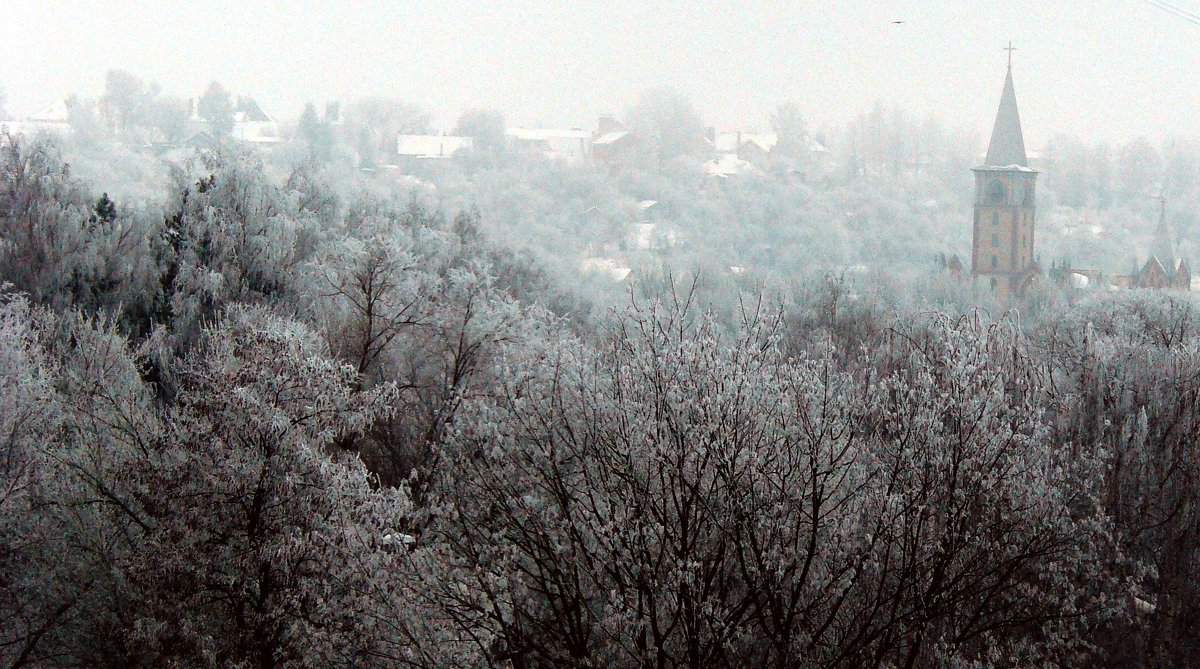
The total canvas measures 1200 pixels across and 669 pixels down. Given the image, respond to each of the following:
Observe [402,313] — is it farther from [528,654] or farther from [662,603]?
[662,603]

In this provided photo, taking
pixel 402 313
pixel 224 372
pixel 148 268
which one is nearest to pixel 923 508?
pixel 224 372

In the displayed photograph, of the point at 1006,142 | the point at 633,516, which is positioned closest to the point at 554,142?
the point at 1006,142

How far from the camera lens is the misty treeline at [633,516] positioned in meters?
10.6

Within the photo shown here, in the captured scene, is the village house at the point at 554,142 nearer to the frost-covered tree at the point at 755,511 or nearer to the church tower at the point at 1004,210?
the church tower at the point at 1004,210

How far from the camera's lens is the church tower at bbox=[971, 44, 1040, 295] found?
83062 mm

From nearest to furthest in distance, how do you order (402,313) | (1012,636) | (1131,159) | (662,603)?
1. (662,603)
2. (1012,636)
3. (402,313)
4. (1131,159)

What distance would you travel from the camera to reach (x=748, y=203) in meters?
92.5

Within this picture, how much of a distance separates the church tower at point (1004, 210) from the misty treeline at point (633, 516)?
69425mm

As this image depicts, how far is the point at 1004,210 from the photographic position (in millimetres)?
83500

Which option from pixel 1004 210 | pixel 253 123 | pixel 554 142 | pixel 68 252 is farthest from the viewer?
pixel 554 142

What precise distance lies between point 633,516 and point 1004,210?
78.1 meters

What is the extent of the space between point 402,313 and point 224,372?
910 cm

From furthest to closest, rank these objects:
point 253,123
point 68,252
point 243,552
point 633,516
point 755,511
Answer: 1. point 253,123
2. point 68,252
3. point 243,552
4. point 633,516
5. point 755,511

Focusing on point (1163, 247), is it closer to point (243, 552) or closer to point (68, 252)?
point (68, 252)
